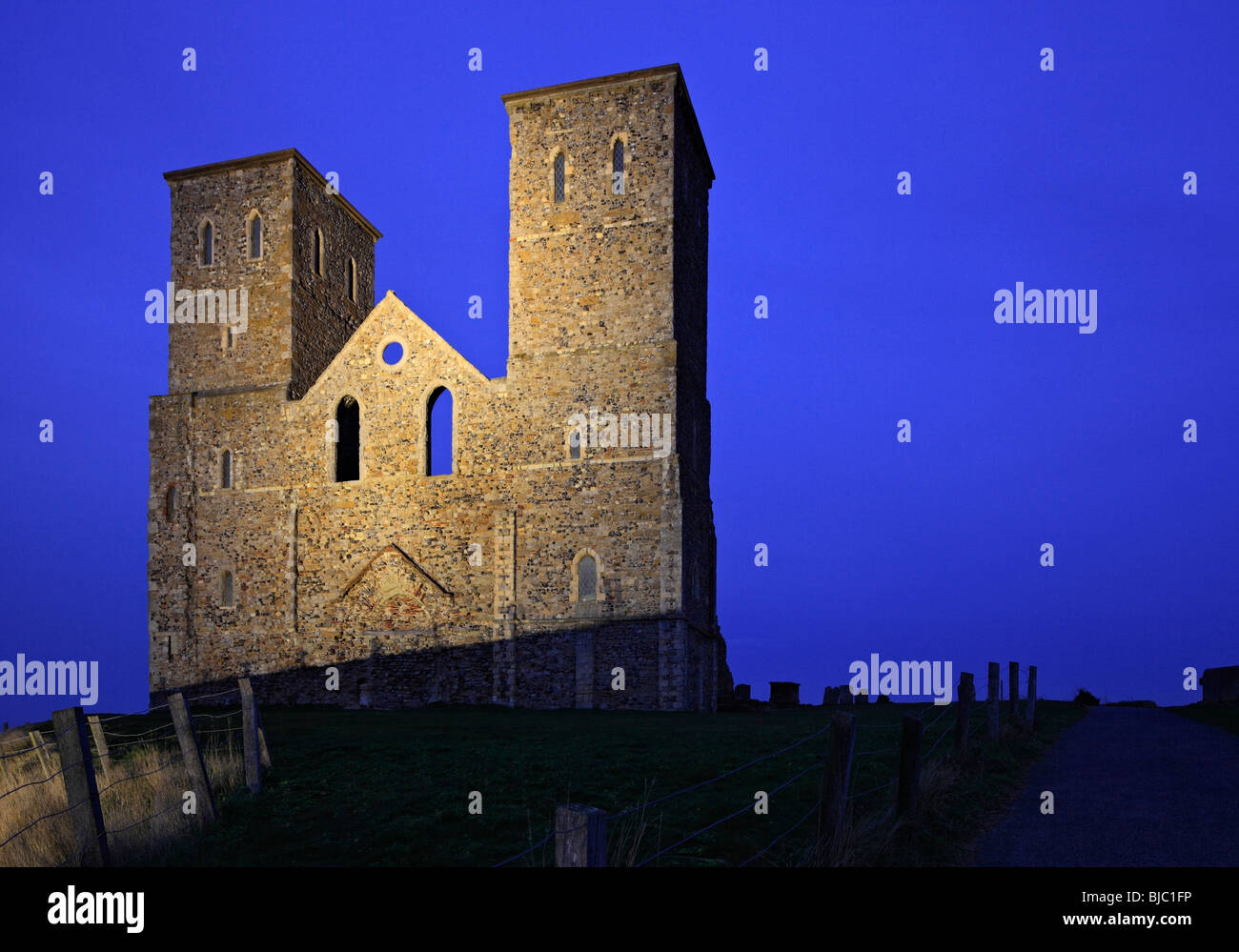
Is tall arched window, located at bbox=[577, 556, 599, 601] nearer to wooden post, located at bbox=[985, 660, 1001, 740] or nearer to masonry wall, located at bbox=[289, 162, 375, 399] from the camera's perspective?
masonry wall, located at bbox=[289, 162, 375, 399]

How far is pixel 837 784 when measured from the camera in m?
7.33

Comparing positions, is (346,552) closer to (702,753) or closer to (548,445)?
(548,445)

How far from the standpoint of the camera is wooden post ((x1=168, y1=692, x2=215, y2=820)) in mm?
10492

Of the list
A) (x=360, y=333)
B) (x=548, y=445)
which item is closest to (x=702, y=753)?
(x=548, y=445)

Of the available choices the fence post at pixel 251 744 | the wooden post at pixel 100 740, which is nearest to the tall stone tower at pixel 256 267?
the fence post at pixel 251 744

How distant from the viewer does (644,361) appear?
91.4ft

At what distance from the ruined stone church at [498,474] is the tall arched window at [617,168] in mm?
86

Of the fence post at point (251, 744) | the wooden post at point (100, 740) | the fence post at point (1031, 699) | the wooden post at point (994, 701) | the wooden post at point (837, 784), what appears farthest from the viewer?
the fence post at point (1031, 699)

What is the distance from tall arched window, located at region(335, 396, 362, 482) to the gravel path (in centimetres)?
2117

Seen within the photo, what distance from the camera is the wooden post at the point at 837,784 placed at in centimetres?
727

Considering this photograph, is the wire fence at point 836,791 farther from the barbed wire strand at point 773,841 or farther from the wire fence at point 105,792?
the wire fence at point 105,792

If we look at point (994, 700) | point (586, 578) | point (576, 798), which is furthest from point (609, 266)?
point (576, 798)

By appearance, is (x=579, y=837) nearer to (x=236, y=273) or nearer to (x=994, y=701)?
(x=994, y=701)

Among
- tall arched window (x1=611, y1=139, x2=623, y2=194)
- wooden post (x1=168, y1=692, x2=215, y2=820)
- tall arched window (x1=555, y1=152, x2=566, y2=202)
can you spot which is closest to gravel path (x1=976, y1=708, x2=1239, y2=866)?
wooden post (x1=168, y1=692, x2=215, y2=820)
